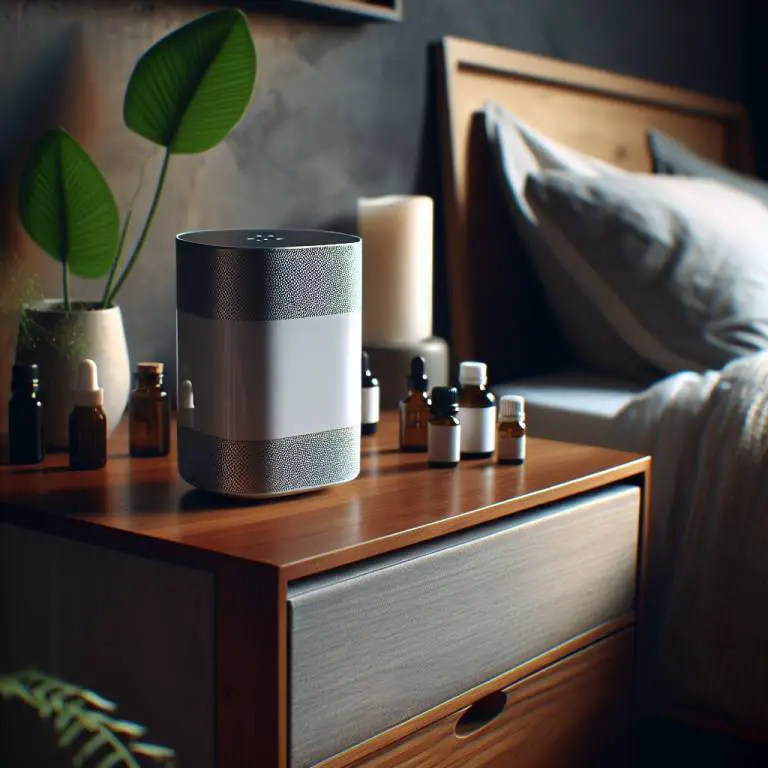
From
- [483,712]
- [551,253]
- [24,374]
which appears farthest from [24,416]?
[551,253]

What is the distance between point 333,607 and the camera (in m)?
0.90

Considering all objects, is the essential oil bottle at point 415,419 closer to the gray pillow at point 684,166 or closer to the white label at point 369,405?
the white label at point 369,405

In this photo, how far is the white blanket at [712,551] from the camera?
4.51ft

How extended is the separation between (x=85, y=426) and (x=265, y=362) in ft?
0.83

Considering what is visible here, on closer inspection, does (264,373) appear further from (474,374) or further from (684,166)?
(684,166)

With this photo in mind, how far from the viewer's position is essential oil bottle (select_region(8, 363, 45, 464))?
112 cm

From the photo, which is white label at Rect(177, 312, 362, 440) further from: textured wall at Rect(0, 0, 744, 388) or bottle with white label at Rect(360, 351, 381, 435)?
textured wall at Rect(0, 0, 744, 388)

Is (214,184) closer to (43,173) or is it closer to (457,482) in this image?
(43,173)

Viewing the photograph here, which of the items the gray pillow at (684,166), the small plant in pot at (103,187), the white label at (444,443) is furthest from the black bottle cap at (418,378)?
the gray pillow at (684,166)

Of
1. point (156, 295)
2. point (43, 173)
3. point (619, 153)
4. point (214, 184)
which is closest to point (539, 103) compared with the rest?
point (619, 153)

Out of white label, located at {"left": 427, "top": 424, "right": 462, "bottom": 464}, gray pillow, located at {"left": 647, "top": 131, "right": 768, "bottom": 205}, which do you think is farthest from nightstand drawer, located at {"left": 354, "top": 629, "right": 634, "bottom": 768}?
gray pillow, located at {"left": 647, "top": 131, "right": 768, "bottom": 205}

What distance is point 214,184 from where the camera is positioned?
1526 millimetres

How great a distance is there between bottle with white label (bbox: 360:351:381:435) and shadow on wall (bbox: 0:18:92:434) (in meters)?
0.39

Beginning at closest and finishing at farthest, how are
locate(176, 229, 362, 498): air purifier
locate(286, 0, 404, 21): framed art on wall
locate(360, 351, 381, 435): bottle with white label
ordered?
locate(176, 229, 362, 498): air purifier < locate(360, 351, 381, 435): bottle with white label < locate(286, 0, 404, 21): framed art on wall
